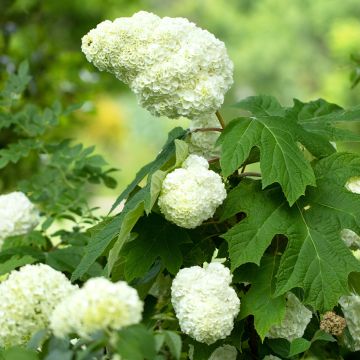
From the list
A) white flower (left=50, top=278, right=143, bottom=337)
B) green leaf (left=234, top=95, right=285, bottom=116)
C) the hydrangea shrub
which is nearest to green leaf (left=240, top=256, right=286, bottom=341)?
the hydrangea shrub

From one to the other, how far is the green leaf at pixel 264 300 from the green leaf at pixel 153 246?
19 centimetres

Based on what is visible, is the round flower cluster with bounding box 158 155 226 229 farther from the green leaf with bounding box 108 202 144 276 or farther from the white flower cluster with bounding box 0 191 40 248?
the white flower cluster with bounding box 0 191 40 248

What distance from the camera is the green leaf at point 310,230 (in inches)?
80.7

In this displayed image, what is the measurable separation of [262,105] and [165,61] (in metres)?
0.56

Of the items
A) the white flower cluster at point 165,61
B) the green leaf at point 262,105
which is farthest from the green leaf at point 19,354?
the green leaf at point 262,105

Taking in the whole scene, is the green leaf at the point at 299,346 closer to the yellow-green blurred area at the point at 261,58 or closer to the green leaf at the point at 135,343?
the green leaf at the point at 135,343

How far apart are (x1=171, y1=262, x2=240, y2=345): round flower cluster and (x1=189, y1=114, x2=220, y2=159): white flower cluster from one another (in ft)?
1.57

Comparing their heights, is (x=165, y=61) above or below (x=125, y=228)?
above

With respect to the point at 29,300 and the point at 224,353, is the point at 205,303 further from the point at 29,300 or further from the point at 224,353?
the point at 29,300

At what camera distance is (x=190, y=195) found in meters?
2.01

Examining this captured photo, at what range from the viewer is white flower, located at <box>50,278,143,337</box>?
138 cm

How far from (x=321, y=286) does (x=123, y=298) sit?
778 mm

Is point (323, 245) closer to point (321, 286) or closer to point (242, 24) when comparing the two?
point (321, 286)

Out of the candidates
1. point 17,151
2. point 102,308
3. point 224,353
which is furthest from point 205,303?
point 17,151
